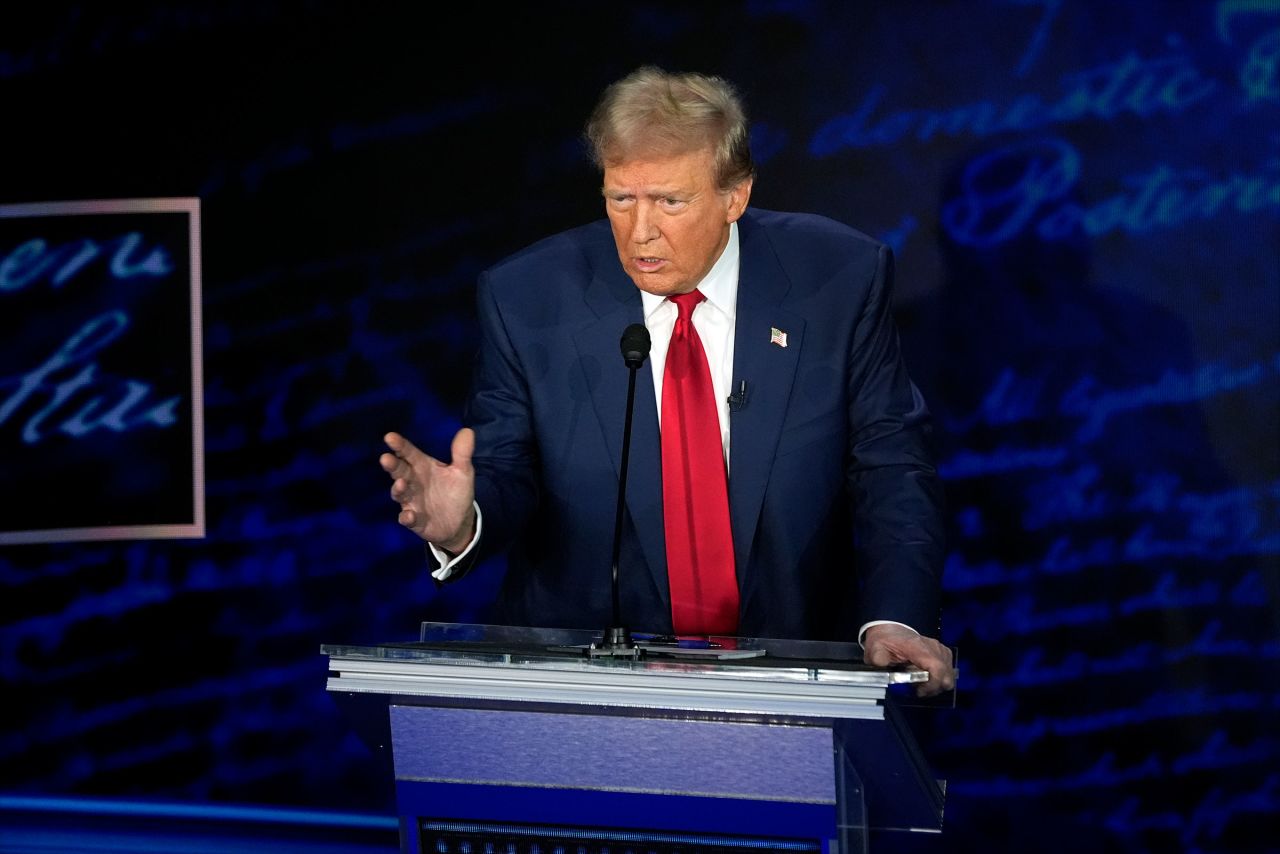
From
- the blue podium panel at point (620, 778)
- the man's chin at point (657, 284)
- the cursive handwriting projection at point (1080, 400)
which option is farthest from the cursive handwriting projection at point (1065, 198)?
the blue podium panel at point (620, 778)

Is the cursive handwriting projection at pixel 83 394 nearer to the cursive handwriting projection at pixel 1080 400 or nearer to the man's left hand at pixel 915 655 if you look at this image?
the cursive handwriting projection at pixel 1080 400

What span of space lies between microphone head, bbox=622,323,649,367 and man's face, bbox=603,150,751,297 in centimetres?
43

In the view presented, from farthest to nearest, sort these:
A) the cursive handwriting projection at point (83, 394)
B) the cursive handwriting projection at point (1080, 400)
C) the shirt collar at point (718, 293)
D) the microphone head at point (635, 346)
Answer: the cursive handwriting projection at point (83, 394) < the cursive handwriting projection at point (1080, 400) < the shirt collar at point (718, 293) < the microphone head at point (635, 346)

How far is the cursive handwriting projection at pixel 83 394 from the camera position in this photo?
4.12 meters

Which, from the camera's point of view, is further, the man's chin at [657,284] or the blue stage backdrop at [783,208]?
the blue stage backdrop at [783,208]

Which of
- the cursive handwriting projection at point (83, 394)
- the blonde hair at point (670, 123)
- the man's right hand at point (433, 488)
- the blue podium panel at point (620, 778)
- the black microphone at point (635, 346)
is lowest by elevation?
the blue podium panel at point (620, 778)

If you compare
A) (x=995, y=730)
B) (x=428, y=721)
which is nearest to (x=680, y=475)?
(x=428, y=721)

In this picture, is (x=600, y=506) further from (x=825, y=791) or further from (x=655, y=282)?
(x=825, y=791)

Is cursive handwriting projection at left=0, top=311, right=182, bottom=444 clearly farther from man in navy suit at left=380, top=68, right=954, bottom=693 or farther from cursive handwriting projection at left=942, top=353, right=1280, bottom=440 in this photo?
cursive handwriting projection at left=942, top=353, right=1280, bottom=440

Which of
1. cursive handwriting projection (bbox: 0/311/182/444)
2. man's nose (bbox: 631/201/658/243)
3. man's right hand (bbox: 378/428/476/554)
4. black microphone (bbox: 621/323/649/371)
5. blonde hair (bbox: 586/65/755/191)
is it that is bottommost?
man's right hand (bbox: 378/428/476/554)

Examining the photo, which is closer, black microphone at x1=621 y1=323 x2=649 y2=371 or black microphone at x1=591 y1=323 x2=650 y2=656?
black microphone at x1=591 y1=323 x2=650 y2=656

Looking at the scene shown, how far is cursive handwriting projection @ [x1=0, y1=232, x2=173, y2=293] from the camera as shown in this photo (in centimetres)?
413

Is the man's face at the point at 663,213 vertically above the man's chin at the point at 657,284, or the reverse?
the man's face at the point at 663,213

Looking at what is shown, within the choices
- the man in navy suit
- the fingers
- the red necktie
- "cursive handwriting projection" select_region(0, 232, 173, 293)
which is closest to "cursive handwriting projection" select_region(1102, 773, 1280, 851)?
the man in navy suit
